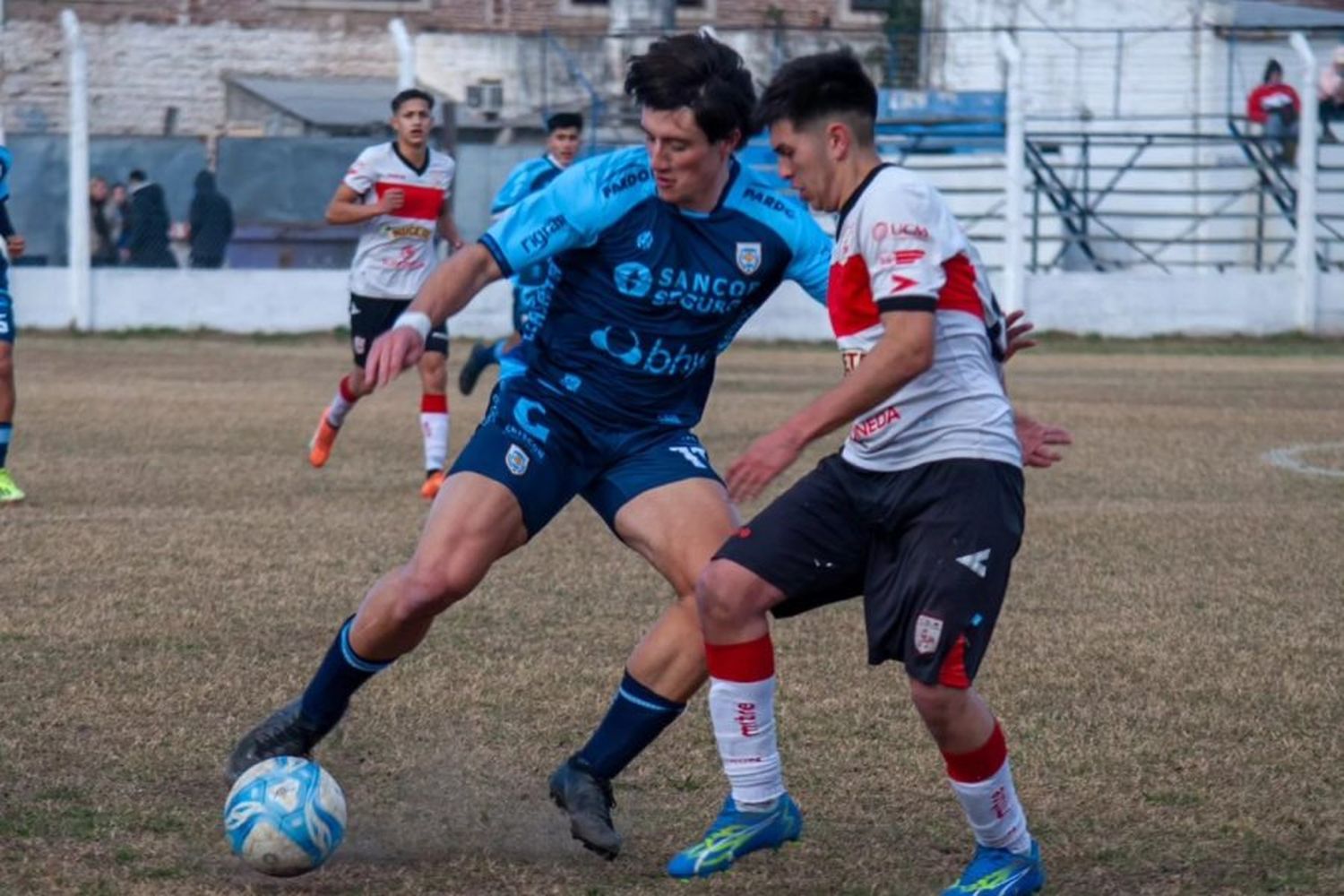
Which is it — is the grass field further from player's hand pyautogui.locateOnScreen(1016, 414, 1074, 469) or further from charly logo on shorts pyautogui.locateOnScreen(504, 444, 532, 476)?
player's hand pyautogui.locateOnScreen(1016, 414, 1074, 469)

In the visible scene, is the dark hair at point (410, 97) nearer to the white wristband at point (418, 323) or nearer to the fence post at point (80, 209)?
the white wristband at point (418, 323)

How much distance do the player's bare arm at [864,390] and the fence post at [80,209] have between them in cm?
2143

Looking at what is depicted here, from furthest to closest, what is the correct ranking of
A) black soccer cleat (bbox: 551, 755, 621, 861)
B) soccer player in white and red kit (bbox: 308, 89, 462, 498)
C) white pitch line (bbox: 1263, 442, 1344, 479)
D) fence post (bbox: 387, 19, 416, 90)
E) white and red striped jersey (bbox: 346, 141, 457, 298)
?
fence post (bbox: 387, 19, 416, 90) < white and red striped jersey (bbox: 346, 141, 457, 298) < white pitch line (bbox: 1263, 442, 1344, 479) < soccer player in white and red kit (bbox: 308, 89, 462, 498) < black soccer cleat (bbox: 551, 755, 621, 861)

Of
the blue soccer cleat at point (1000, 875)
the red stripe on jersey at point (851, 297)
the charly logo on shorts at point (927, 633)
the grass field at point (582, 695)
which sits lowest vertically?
the grass field at point (582, 695)

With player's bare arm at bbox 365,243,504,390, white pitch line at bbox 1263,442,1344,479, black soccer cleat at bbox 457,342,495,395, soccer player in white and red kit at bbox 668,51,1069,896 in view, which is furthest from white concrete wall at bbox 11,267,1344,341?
soccer player in white and red kit at bbox 668,51,1069,896

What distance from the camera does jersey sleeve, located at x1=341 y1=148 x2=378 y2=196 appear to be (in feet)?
42.8

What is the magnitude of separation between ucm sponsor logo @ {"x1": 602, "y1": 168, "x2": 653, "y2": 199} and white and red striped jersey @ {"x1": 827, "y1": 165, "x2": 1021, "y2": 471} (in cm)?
83

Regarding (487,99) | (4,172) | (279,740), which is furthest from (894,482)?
(487,99)

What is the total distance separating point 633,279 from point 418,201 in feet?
26.4

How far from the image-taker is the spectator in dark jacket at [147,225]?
24984mm

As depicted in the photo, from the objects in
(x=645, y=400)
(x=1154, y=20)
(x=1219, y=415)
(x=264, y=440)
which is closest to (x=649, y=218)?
(x=645, y=400)

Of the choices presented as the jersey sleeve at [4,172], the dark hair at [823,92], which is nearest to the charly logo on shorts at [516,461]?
the dark hair at [823,92]

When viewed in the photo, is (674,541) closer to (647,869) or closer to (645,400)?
(645,400)

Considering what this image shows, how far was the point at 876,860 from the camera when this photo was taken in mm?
5039
